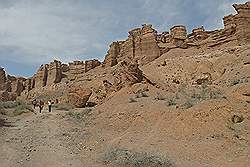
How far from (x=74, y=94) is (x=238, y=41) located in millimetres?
16948

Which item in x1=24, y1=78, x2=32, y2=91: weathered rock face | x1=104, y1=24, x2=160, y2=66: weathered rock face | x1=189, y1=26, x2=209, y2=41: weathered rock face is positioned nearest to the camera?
x1=189, y1=26, x2=209, y2=41: weathered rock face

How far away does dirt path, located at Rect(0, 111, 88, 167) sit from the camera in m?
12.2

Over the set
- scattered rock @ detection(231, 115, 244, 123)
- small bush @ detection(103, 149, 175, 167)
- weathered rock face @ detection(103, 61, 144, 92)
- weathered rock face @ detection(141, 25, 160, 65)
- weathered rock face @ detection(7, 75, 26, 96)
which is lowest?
small bush @ detection(103, 149, 175, 167)

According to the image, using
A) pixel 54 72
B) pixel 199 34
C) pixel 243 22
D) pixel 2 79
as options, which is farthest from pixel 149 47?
pixel 2 79

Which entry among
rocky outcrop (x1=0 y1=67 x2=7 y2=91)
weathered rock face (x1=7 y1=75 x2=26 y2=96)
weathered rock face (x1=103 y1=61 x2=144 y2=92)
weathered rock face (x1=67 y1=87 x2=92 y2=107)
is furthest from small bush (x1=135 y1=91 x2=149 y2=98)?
weathered rock face (x1=7 y1=75 x2=26 y2=96)

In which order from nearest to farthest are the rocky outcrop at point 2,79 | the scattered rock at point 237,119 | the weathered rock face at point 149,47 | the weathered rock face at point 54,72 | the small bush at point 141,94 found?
1. the scattered rock at point 237,119
2. the small bush at point 141,94
3. the weathered rock face at point 149,47
4. the rocky outcrop at point 2,79
5. the weathered rock face at point 54,72

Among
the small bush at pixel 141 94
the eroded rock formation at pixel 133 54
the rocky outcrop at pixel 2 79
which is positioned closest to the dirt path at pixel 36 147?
the small bush at pixel 141 94

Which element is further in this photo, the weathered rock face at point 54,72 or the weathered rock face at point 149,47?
the weathered rock face at point 54,72

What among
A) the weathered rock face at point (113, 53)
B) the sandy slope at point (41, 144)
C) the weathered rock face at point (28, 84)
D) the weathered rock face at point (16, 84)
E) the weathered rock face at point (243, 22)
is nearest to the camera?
the sandy slope at point (41, 144)

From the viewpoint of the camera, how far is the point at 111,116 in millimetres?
20453

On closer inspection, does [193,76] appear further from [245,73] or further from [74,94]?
[74,94]

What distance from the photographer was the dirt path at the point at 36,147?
12.2m

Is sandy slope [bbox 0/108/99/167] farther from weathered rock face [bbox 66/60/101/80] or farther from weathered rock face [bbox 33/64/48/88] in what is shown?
weathered rock face [bbox 33/64/48/88]

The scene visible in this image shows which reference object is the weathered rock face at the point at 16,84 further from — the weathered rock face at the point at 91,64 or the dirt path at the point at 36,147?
the dirt path at the point at 36,147
